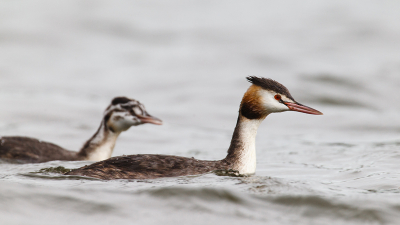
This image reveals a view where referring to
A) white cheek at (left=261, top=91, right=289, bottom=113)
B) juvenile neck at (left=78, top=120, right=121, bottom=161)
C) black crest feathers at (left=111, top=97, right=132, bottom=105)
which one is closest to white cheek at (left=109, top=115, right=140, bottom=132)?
juvenile neck at (left=78, top=120, right=121, bottom=161)

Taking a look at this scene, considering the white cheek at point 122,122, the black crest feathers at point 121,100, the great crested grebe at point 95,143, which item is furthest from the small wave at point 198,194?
the black crest feathers at point 121,100

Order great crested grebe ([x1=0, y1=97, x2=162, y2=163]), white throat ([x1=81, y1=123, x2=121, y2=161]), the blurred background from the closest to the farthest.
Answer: great crested grebe ([x1=0, y1=97, x2=162, y2=163]), white throat ([x1=81, y1=123, x2=121, y2=161]), the blurred background

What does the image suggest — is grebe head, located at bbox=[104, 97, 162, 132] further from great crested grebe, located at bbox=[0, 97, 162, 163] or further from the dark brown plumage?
the dark brown plumage

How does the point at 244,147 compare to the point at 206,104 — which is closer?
the point at 244,147

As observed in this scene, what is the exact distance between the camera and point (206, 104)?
1572cm

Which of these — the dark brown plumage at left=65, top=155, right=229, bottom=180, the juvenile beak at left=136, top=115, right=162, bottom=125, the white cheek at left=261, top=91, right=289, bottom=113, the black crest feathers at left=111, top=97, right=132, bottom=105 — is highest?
the black crest feathers at left=111, top=97, right=132, bottom=105

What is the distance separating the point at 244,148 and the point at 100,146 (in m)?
3.13

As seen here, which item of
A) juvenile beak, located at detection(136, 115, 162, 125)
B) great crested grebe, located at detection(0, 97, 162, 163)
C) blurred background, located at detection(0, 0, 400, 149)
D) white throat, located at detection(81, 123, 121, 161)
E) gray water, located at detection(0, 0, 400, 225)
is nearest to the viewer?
gray water, located at detection(0, 0, 400, 225)

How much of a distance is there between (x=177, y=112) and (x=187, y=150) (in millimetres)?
3753

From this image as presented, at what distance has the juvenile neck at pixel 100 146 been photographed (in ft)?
31.7

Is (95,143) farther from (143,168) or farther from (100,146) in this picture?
(143,168)

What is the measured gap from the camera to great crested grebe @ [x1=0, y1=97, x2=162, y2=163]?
940cm

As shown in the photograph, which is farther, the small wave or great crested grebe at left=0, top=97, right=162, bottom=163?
great crested grebe at left=0, top=97, right=162, bottom=163

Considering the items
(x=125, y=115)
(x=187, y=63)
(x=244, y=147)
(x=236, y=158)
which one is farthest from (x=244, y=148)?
(x=187, y=63)
